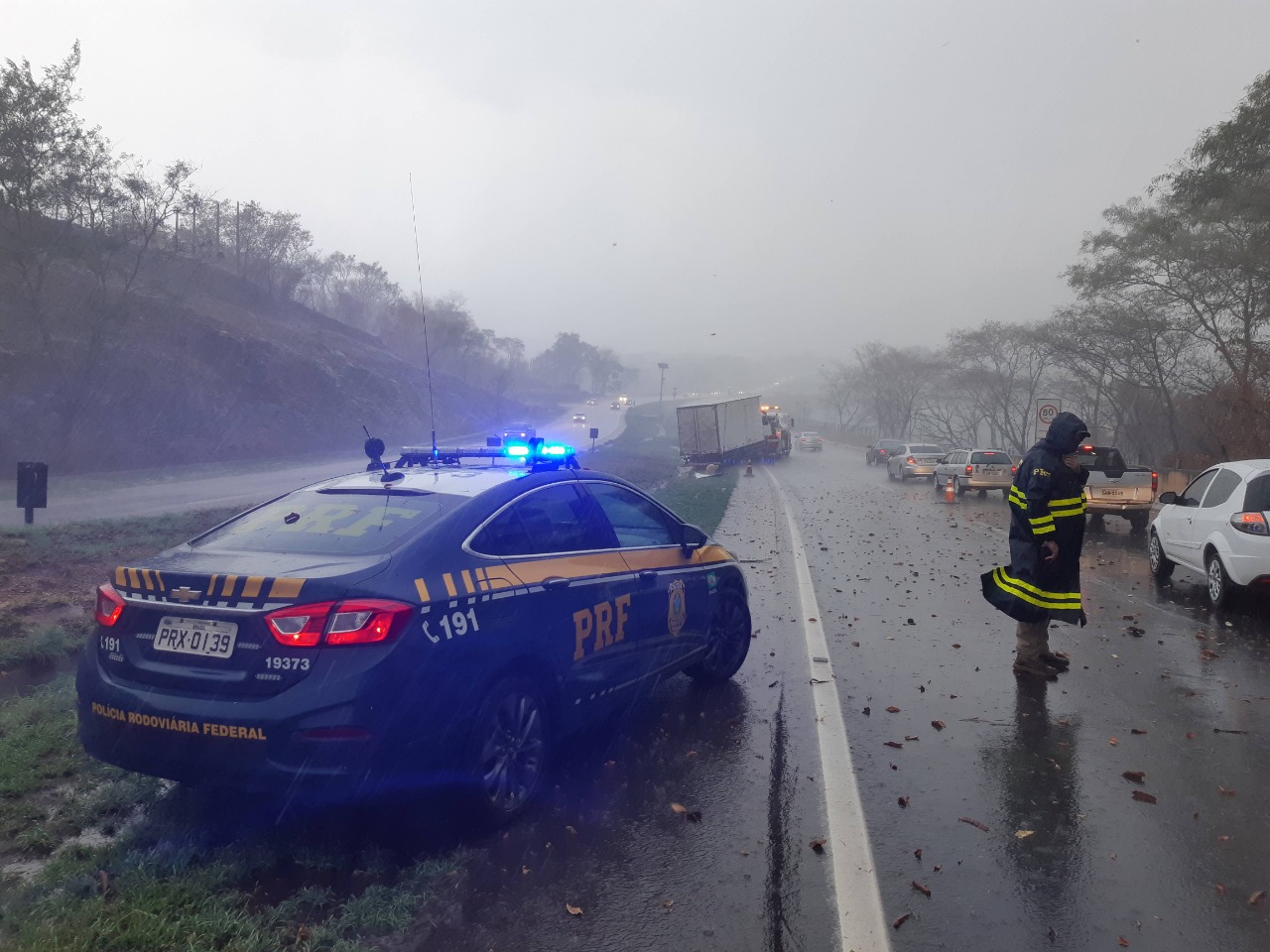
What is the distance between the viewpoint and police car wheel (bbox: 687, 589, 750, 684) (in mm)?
6898

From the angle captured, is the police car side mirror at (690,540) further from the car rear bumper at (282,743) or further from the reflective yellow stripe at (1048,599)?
the car rear bumper at (282,743)

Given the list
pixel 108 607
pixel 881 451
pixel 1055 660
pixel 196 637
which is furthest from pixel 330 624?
pixel 881 451

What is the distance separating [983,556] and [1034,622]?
763 centimetres

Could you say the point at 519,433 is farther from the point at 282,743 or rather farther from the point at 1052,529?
the point at 282,743

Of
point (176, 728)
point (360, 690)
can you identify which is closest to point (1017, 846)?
point (360, 690)

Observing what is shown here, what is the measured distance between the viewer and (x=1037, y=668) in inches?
288

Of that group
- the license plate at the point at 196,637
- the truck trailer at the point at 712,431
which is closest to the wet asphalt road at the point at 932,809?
the license plate at the point at 196,637

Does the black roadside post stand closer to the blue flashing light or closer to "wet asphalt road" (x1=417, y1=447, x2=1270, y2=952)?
the blue flashing light

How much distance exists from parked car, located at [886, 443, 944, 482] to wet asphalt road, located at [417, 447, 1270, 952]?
1137 inches

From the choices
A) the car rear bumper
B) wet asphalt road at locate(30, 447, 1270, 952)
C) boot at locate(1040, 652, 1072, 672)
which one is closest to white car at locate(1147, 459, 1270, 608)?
wet asphalt road at locate(30, 447, 1270, 952)

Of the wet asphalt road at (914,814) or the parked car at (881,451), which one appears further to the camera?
the parked car at (881,451)

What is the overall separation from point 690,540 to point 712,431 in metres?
38.5

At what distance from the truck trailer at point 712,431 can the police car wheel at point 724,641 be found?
3730cm

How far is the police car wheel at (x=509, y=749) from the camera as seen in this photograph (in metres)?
4.34
